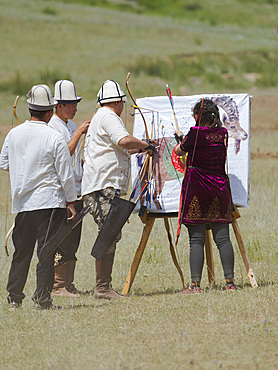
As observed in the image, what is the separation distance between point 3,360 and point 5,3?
1573 inches

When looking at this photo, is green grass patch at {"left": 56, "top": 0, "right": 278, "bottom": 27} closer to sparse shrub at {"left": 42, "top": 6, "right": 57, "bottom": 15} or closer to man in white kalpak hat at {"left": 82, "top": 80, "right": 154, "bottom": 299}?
sparse shrub at {"left": 42, "top": 6, "right": 57, "bottom": 15}

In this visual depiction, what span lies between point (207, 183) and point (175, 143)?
804mm

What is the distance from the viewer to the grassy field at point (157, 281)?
4289mm

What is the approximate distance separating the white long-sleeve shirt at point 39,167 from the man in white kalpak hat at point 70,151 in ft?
1.92

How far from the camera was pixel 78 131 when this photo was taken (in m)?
6.05

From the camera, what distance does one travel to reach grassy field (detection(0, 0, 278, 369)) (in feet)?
14.1

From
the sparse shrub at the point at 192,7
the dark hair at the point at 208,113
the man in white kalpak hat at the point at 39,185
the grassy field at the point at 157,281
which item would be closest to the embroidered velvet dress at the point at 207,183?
the dark hair at the point at 208,113

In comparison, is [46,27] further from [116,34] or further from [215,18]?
[215,18]

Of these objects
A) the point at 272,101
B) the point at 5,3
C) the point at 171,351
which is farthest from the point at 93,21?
the point at 171,351

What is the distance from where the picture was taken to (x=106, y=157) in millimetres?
5738

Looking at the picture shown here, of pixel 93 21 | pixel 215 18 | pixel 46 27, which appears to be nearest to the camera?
pixel 46 27

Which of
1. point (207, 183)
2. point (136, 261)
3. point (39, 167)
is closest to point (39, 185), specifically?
point (39, 167)

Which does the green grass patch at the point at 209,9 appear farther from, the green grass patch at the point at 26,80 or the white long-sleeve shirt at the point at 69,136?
the white long-sleeve shirt at the point at 69,136

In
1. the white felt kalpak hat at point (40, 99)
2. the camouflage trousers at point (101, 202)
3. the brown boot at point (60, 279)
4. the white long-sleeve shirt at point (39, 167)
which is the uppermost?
the white felt kalpak hat at point (40, 99)
